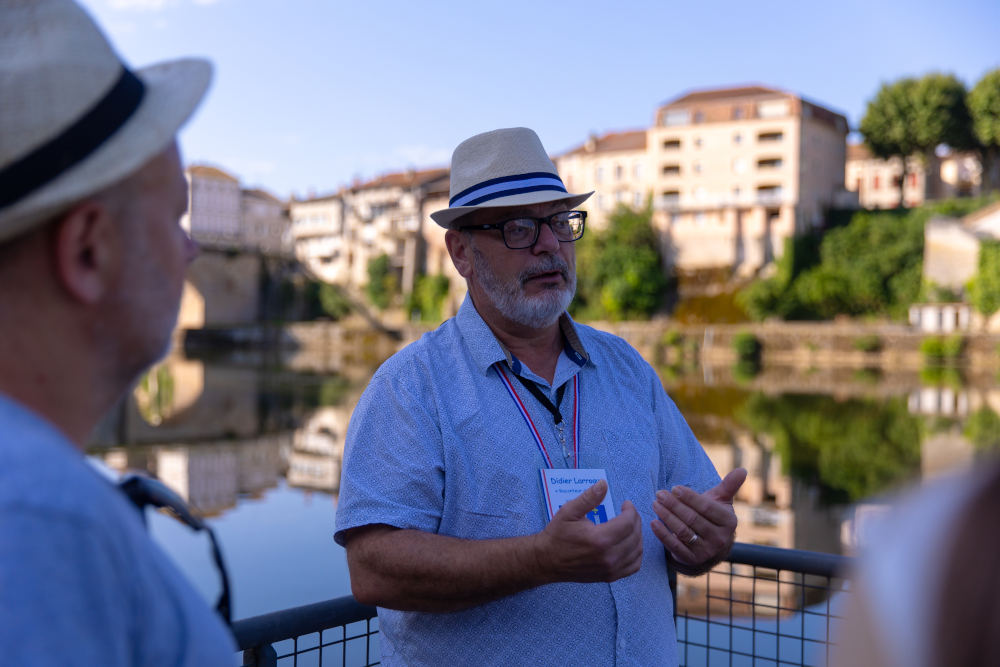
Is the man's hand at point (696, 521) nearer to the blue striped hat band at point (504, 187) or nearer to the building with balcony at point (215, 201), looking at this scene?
the blue striped hat band at point (504, 187)

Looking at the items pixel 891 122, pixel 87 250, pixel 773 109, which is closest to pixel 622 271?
pixel 773 109

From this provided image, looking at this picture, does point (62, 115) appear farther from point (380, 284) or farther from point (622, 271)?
point (380, 284)

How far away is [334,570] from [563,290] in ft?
25.0

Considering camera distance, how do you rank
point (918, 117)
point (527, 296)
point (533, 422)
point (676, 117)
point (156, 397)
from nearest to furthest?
point (533, 422) < point (527, 296) < point (156, 397) < point (918, 117) < point (676, 117)

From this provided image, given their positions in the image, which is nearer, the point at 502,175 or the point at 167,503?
the point at 167,503

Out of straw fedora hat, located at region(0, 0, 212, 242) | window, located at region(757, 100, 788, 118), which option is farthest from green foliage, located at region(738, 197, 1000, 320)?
straw fedora hat, located at region(0, 0, 212, 242)

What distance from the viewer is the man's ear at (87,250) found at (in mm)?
752

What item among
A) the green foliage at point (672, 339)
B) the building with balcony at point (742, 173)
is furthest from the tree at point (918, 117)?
the green foliage at point (672, 339)

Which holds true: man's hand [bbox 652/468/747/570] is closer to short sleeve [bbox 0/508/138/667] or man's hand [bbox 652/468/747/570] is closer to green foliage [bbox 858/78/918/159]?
short sleeve [bbox 0/508/138/667]

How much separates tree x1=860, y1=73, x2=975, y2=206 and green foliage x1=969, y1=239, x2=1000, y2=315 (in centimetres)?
752

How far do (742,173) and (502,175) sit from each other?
45.6 m

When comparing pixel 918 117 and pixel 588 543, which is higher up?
pixel 918 117

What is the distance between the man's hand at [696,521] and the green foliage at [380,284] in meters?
53.7

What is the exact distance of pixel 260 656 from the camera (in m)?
1.88
